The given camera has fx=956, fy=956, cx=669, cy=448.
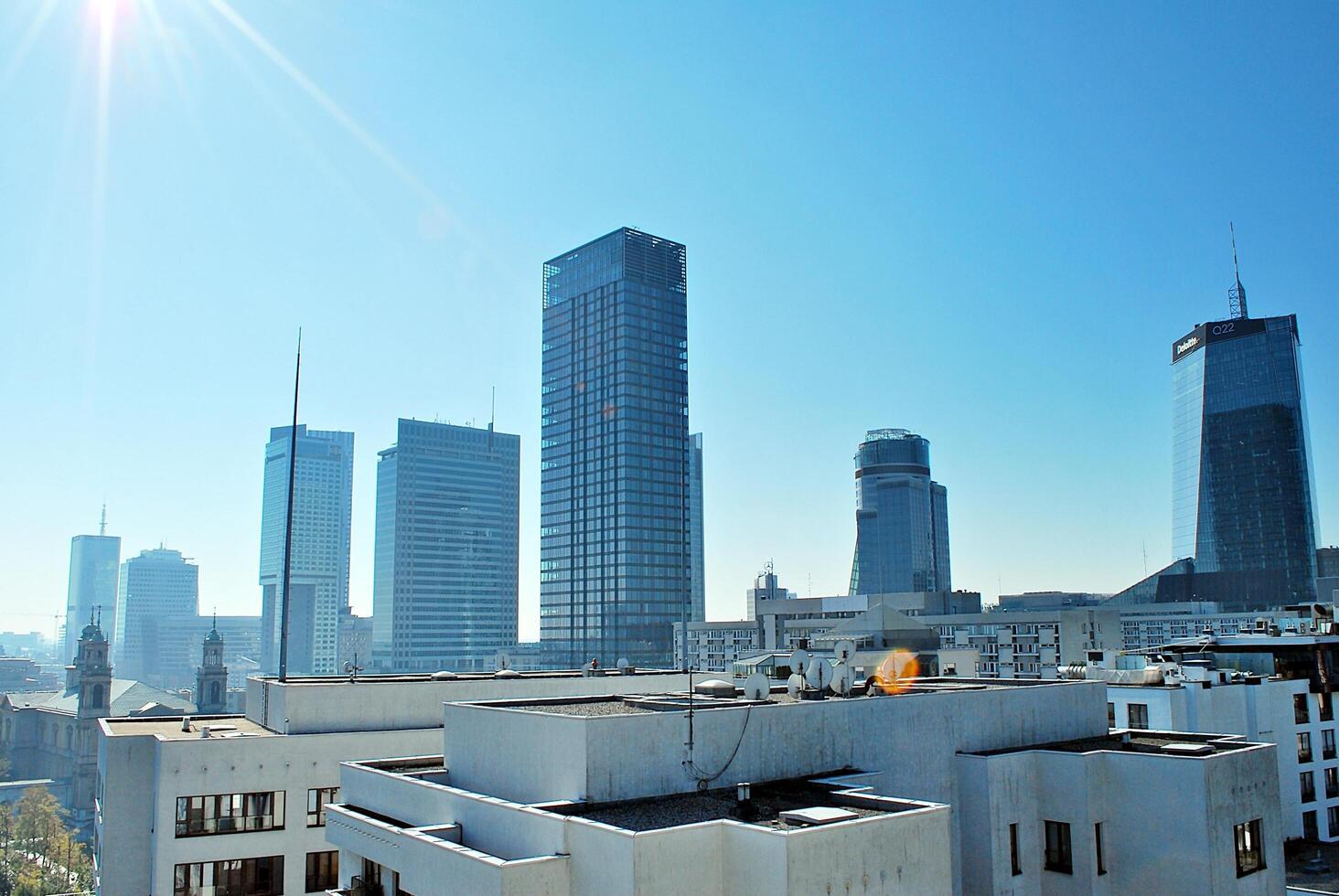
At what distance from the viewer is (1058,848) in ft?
97.1

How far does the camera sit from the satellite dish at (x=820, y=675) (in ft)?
101

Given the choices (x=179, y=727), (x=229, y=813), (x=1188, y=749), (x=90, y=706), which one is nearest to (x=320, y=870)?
(x=229, y=813)

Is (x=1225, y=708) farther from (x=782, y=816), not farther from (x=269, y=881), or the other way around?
(x=269, y=881)

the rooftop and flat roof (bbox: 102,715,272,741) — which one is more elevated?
the rooftop

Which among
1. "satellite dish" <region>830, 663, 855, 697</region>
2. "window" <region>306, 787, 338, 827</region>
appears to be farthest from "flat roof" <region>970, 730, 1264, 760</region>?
"window" <region>306, 787, 338, 827</region>

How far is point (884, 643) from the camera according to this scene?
4279 inches

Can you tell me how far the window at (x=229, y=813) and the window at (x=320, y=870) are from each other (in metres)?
2.02

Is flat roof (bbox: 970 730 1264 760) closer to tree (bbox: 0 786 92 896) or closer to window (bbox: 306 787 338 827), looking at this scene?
window (bbox: 306 787 338 827)

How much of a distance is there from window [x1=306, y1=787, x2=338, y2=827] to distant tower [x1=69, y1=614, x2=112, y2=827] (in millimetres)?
131689

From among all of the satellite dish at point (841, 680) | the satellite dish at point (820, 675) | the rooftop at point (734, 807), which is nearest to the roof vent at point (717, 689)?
the satellite dish at point (820, 675)

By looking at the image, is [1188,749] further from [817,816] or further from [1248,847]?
Result: [817,816]

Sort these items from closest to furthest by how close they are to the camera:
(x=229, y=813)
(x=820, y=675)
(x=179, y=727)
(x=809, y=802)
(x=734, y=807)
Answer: (x=734, y=807)
(x=809, y=802)
(x=820, y=675)
(x=229, y=813)
(x=179, y=727)

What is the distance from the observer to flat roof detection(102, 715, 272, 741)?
40.0 metres

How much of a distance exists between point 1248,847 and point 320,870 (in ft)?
109
